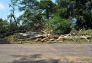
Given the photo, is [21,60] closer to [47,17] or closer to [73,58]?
[73,58]

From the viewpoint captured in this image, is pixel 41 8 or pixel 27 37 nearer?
pixel 27 37

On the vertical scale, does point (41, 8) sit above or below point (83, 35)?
above

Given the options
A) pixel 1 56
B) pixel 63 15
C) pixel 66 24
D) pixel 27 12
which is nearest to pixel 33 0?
pixel 27 12

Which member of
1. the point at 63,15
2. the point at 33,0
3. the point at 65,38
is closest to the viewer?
the point at 65,38

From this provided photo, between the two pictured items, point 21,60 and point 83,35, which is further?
point 83,35

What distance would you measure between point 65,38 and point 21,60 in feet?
26.8

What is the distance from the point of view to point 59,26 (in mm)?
21516

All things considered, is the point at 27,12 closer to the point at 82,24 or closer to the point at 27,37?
the point at 82,24

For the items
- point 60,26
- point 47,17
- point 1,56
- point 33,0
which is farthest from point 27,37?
point 33,0

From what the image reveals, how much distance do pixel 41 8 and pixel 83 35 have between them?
43.1ft

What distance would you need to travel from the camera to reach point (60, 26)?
2170cm

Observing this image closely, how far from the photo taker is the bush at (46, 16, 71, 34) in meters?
20.8

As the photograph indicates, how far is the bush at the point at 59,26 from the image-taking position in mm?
20828

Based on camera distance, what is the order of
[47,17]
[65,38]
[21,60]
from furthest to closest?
[47,17] → [65,38] → [21,60]
